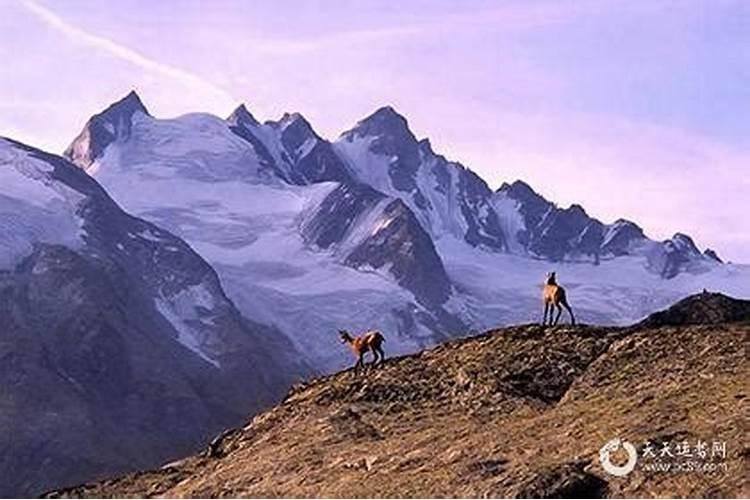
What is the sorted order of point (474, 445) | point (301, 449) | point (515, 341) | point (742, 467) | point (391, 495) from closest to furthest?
point (742, 467)
point (391, 495)
point (474, 445)
point (301, 449)
point (515, 341)

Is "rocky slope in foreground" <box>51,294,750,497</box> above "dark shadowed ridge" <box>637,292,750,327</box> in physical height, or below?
below

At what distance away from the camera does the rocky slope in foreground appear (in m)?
26.8

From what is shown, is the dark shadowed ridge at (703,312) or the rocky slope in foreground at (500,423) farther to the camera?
the dark shadowed ridge at (703,312)

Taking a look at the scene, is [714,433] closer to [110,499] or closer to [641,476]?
[641,476]

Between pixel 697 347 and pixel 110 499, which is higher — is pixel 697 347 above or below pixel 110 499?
above

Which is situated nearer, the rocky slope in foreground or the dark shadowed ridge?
the rocky slope in foreground

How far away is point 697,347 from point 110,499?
14.7 meters

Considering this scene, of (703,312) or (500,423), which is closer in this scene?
(500,423)

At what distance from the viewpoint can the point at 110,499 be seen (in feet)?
109

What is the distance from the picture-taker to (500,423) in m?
31.6

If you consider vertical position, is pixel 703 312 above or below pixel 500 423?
above

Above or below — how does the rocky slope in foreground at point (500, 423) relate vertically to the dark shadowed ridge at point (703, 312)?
below

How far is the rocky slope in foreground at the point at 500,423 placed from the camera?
26.8 m

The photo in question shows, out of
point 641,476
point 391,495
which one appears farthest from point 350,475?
point 641,476
